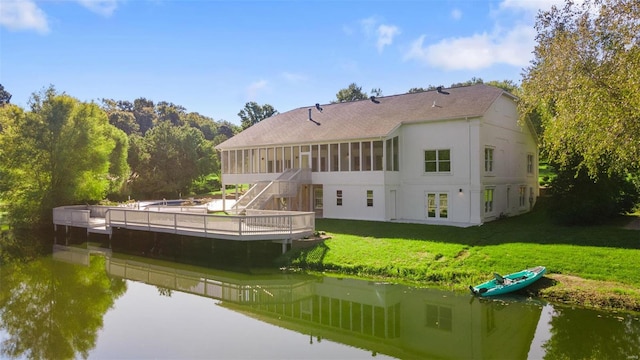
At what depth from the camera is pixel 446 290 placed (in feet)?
50.9

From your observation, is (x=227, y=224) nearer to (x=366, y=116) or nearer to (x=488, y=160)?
(x=366, y=116)

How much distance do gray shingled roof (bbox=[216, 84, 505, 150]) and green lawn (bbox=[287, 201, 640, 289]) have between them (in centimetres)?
651

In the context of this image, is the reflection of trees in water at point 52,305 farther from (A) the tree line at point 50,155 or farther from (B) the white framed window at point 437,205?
(B) the white framed window at point 437,205

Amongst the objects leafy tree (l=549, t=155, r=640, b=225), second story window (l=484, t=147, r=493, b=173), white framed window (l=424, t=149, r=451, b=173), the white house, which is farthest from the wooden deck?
leafy tree (l=549, t=155, r=640, b=225)

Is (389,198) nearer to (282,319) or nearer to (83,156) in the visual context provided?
(282,319)

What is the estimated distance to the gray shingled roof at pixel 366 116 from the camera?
25.6 meters

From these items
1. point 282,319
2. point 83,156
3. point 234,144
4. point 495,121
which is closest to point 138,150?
point 83,156

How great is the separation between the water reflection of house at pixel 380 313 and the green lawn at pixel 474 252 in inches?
48.0

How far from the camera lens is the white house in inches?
963

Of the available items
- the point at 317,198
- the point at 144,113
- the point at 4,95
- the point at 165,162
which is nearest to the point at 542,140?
the point at 317,198

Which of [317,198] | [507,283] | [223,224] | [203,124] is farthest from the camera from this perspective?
[203,124]

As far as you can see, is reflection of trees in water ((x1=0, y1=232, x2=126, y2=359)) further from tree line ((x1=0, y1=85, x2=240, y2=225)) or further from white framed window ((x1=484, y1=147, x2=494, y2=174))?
white framed window ((x1=484, y1=147, x2=494, y2=174))

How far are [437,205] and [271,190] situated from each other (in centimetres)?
971

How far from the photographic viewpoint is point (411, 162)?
85.9 feet
